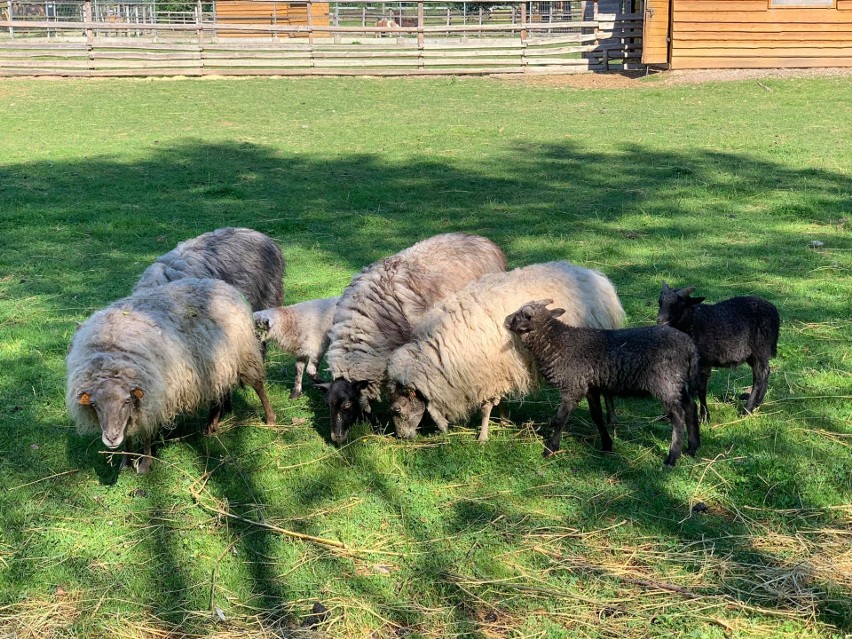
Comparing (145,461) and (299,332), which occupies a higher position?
(299,332)

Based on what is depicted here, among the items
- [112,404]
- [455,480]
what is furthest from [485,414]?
[112,404]

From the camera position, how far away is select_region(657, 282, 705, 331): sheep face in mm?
5414

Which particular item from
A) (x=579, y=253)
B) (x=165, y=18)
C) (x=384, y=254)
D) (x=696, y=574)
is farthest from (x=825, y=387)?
(x=165, y=18)

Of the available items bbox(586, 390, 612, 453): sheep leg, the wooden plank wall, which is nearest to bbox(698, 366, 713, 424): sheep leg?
bbox(586, 390, 612, 453): sheep leg

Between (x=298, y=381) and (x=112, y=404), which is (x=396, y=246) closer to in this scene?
(x=298, y=381)

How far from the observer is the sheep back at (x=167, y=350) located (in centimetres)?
500

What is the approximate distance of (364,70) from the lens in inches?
1053

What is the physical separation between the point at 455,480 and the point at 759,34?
71.0 ft

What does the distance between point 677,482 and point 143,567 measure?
2.89m

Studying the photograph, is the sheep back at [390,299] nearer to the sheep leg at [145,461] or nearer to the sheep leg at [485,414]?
the sheep leg at [485,414]

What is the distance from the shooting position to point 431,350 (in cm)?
554

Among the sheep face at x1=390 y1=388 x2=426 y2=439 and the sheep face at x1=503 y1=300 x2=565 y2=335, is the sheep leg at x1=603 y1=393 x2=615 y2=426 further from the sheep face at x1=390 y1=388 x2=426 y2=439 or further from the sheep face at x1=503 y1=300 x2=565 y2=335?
the sheep face at x1=390 y1=388 x2=426 y2=439

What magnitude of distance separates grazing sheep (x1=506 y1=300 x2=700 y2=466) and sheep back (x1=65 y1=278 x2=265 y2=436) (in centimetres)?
186

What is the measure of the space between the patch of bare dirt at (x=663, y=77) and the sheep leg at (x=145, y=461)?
20.2 m
